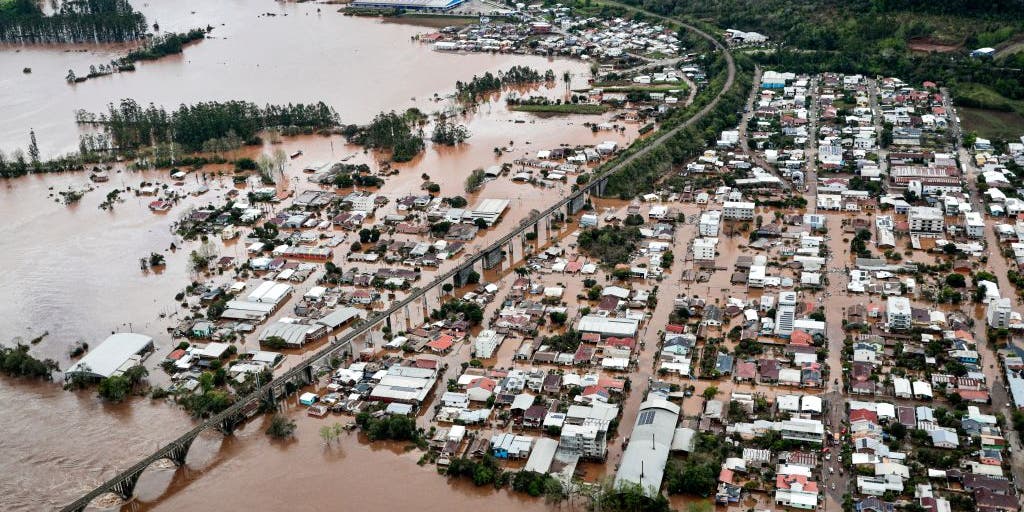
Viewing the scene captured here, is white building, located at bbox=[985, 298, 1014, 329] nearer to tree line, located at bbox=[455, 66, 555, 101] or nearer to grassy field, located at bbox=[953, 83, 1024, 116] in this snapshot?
grassy field, located at bbox=[953, 83, 1024, 116]

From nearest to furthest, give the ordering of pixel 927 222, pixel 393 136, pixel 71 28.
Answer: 1. pixel 927 222
2. pixel 393 136
3. pixel 71 28

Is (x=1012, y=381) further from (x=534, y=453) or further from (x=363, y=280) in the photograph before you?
(x=363, y=280)

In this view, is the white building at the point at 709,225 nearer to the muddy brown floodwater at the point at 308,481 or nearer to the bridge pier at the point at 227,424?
the muddy brown floodwater at the point at 308,481

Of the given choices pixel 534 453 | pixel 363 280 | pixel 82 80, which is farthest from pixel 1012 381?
pixel 82 80

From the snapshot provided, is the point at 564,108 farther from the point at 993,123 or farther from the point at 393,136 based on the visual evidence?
the point at 993,123

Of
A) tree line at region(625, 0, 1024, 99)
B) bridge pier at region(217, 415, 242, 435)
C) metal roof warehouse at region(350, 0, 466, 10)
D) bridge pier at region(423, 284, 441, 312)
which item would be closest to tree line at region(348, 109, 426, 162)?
bridge pier at region(423, 284, 441, 312)

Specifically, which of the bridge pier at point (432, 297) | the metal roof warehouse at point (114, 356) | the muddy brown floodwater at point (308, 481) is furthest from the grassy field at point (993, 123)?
the metal roof warehouse at point (114, 356)

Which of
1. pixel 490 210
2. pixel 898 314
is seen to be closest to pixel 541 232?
pixel 490 210
